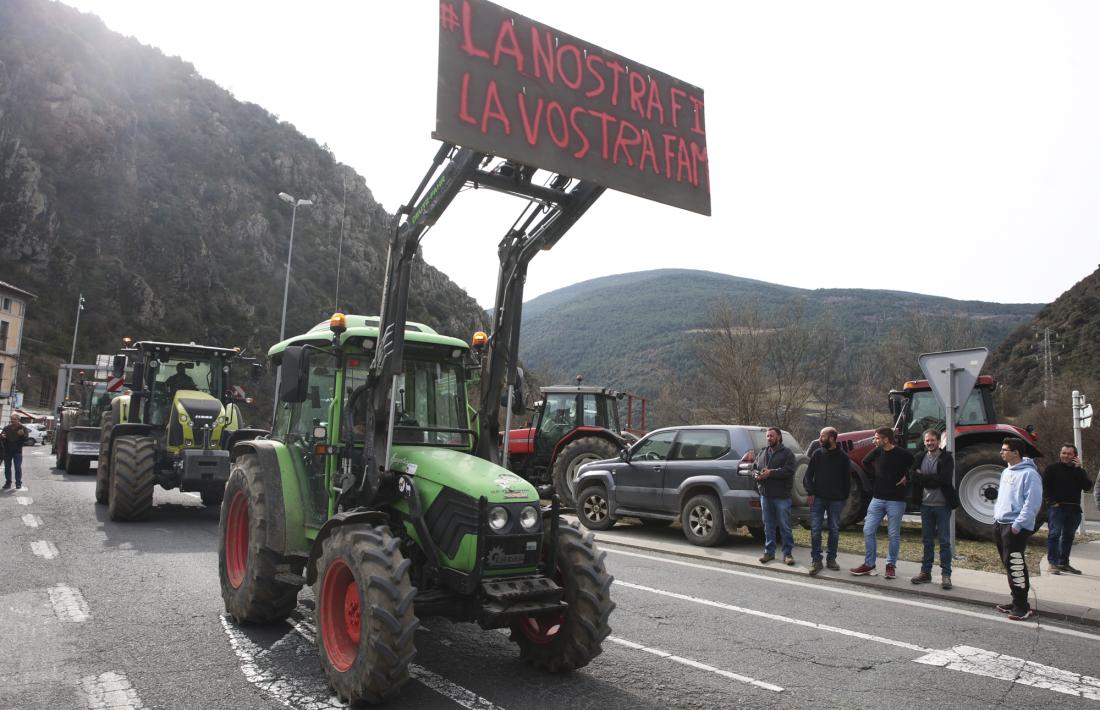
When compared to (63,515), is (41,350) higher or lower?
higher

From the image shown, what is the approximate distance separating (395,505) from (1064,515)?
29.8ft

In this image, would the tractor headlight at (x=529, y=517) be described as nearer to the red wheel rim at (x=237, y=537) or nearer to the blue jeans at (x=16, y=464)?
the red wheel rim at (x=237, y=537)

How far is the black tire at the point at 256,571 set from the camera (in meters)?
5.61

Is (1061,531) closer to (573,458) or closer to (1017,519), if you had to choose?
(1017,519)

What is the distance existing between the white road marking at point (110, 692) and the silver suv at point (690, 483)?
26.5 feet

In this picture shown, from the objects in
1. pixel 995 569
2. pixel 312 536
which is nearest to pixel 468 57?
pixel 312 536

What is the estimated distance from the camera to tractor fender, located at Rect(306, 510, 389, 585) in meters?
4.73

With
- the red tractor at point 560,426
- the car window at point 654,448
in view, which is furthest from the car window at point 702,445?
the red tractor at point 560,426

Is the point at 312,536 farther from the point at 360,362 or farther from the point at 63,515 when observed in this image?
the point at 63,515

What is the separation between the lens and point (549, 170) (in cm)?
465

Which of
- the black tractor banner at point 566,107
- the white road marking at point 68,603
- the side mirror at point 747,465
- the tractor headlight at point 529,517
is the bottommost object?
the white road marking at point 68,603

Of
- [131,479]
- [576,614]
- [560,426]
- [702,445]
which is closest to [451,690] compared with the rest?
[576,614]

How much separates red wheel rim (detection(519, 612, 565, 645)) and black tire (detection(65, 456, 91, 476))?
1917cm

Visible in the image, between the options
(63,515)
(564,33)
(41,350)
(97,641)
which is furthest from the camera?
(41,350)
